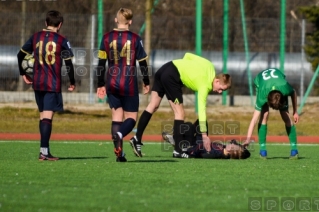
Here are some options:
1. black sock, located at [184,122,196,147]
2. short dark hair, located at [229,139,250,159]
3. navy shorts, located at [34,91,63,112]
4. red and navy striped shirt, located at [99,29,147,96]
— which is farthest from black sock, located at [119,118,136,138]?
short dark hair, located at [229,139,250,159]

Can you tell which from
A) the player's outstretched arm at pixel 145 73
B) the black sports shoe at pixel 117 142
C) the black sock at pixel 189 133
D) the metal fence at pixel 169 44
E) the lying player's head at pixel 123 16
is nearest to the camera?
the black sports shoe at pixel 117 142

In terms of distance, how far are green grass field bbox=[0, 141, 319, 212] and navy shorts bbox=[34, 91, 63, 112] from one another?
74 centimetres

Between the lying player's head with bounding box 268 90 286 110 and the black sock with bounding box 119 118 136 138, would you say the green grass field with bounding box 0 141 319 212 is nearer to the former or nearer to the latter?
the black sock with bounding box 119 118 136 138

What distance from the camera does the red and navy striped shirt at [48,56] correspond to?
1118 cm

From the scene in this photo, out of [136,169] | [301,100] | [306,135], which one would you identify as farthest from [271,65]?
[136,169]

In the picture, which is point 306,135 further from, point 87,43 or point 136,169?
point 136,169

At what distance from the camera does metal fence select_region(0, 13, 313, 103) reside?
2516cm

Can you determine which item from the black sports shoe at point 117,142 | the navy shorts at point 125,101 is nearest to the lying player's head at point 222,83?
the navy shorts at point 125,101

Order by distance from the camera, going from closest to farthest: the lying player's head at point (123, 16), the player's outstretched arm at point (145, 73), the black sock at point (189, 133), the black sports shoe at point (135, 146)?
the lying player's head at point (123, 16) → the player's outstretched arm at point (145, 73) → the black sports shoe at point (135, 146) → the black sock at point (189, 133)

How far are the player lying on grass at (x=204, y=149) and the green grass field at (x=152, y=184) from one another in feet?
1.62

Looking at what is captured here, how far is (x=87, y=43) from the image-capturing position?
83.1ft

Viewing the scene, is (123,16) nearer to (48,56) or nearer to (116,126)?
(48,56)

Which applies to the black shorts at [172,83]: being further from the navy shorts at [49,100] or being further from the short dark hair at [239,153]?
the navy shorts at [49,100]

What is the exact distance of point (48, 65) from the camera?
11250mm
